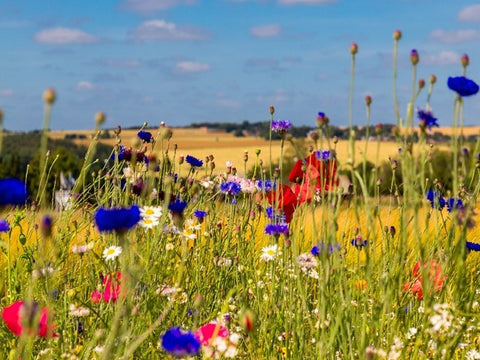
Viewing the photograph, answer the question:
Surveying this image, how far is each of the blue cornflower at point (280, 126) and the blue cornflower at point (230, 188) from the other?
423 millimetres

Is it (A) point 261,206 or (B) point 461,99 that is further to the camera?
(A) point 261,206

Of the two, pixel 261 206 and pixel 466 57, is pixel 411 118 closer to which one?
pixel 466 57

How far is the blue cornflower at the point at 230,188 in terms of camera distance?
126 inches

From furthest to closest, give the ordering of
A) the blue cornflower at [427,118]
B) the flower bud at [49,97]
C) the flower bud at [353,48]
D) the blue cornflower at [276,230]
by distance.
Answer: the blue cornflower at [276,230] → the flower bud at [353,48] → the blue cornflower at [427,118] → the flower bud at [49,97]

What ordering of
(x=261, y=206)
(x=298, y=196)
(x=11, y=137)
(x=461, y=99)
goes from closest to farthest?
(x=461, y=99) < (x=298, y=196) < (x=261, y=206) < (x=11, y=137)

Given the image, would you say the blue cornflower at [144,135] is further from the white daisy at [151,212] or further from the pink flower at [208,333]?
the pink flower at [208,333]

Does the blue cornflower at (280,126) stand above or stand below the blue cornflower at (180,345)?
above

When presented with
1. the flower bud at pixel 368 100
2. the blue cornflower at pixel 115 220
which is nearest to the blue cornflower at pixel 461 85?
the flower bud at pixel 368 100

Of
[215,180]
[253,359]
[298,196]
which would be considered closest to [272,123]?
[298,196]

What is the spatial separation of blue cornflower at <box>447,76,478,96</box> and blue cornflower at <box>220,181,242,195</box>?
1.38 metres

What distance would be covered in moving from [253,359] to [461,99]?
3.70ft

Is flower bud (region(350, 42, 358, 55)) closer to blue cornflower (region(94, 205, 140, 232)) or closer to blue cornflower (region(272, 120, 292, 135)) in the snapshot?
blue cornflower (region(272, 120, 292, 135))

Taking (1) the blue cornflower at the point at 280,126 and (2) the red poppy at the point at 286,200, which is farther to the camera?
(2) the red poppy at the point at 286,200

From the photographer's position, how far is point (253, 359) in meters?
2.32
